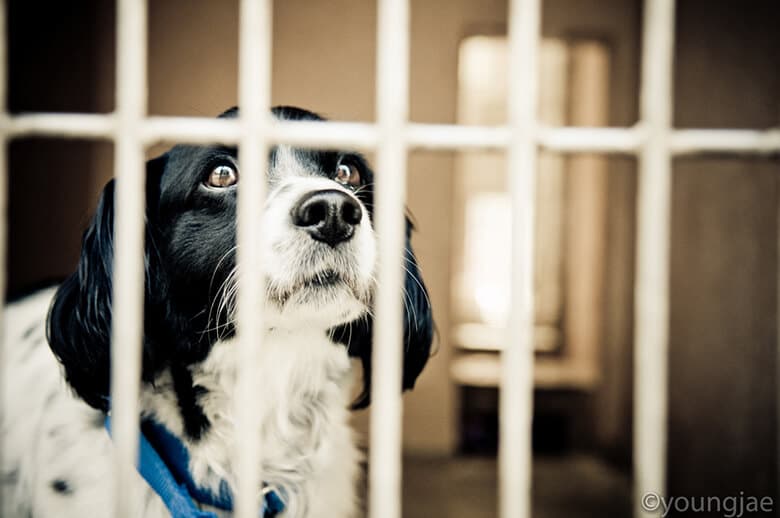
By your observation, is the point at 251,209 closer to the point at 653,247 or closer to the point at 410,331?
the point at 653,247

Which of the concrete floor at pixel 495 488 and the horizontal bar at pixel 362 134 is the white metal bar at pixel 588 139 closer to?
the horizontal bar at pixel 362 134

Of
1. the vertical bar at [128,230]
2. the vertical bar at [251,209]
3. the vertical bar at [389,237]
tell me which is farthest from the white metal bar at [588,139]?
the vertical bar at [128,230]

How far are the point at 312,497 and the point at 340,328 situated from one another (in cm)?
43

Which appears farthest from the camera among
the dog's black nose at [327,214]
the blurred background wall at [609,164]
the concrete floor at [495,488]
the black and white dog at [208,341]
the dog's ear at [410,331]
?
the concrete floor at [495,488]

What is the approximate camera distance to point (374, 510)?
864mm

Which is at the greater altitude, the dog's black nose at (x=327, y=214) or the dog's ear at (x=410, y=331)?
the dog's black nose at (x=327, y=214)

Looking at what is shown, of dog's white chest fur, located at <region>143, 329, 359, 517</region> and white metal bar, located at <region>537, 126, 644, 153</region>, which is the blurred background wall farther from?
white metal bar, located at <region>537, 126, 644, 153</region>

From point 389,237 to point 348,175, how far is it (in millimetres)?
788

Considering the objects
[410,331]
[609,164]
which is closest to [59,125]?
[410,331]

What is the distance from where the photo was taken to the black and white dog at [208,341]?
1.27 metres

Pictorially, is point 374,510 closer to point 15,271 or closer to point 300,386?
point 300,386

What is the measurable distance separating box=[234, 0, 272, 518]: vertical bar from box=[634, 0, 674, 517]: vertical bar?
1.75ft

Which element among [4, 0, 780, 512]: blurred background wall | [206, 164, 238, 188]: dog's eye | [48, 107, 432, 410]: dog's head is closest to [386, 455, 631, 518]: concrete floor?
[4, 0, 780, 512]: blurred background wall

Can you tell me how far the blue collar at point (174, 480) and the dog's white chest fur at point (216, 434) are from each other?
2cm
